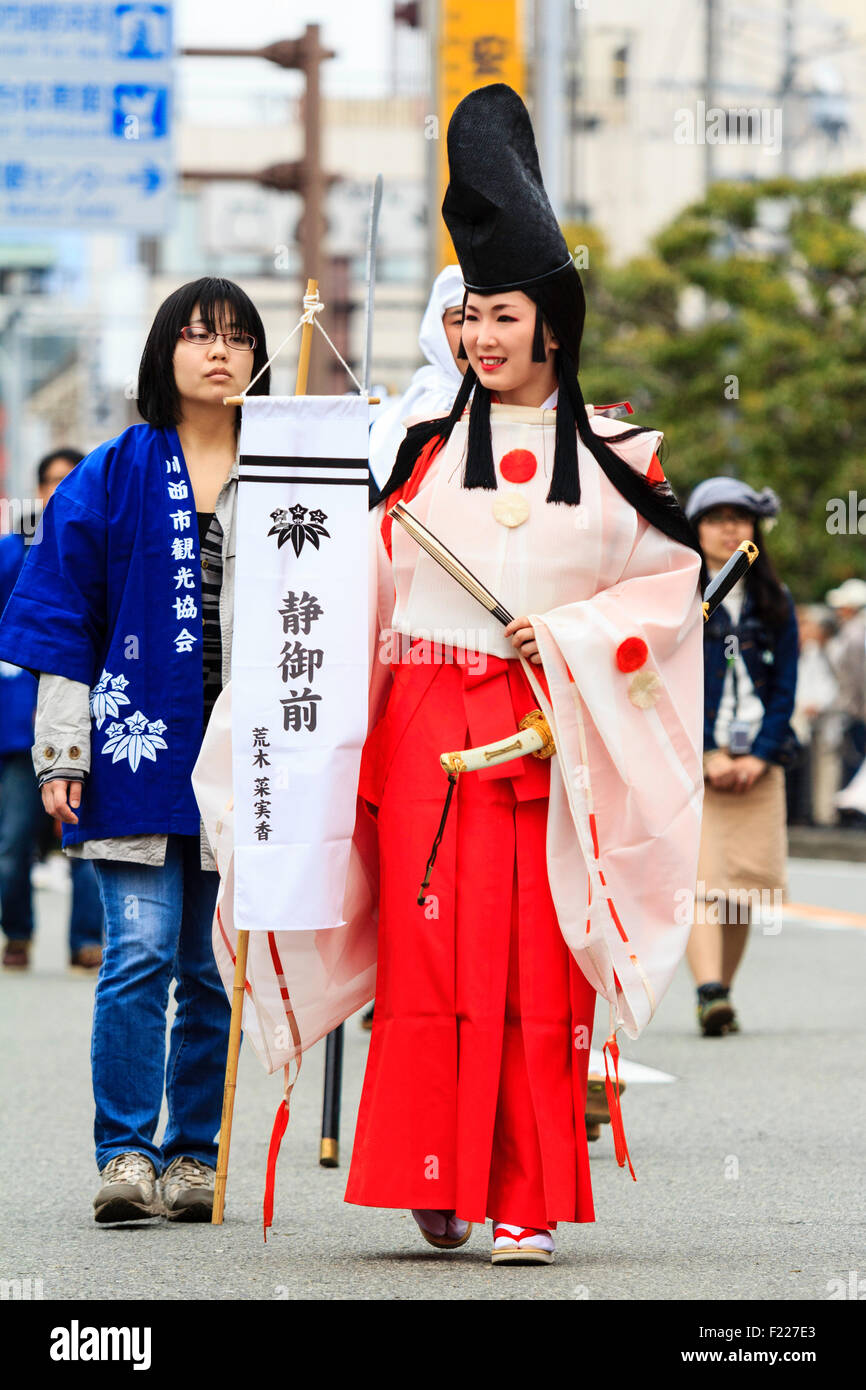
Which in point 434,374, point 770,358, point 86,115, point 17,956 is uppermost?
point 86,115

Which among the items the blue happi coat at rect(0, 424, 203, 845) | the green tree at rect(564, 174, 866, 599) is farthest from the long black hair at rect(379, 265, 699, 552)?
the green tree at rect(564, 174, 866, 599)

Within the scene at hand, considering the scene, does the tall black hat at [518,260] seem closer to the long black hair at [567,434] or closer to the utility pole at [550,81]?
the long black hair at [567,434]

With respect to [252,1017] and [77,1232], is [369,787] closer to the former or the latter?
[252,1017]

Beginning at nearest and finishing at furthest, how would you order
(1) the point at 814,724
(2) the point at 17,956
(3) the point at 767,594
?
(3) the point at 767,594 → (2) the point at 17,956 → (1) the point at 814,724

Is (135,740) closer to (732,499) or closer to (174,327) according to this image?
(174,327)

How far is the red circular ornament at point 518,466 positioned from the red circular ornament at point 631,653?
14.7 inches

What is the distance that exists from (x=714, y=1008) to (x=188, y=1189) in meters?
3.55

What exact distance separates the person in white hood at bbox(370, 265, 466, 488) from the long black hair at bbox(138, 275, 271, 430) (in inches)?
57.1

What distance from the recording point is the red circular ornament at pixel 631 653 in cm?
452

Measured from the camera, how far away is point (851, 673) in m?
18.4

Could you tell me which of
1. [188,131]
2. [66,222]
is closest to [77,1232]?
[66,222]

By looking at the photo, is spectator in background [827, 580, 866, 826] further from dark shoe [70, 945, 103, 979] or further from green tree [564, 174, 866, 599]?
dark shoe [70, 945, 103, 979]

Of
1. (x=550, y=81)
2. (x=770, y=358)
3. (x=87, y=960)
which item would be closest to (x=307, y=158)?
(x=550, y=81)

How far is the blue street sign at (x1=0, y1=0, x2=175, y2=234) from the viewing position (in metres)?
18.3
